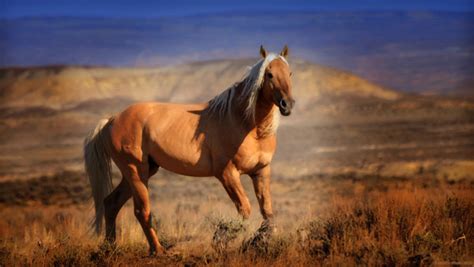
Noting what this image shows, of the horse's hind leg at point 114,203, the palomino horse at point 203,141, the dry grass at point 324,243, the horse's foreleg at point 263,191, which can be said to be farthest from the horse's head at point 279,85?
the horse's hind leg at point 114,203

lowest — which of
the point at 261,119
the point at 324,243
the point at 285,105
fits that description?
the point at 324,243

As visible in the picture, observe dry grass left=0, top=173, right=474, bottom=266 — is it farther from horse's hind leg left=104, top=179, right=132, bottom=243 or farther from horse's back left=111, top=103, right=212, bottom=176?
horse's back left=111, top=103, right=212, bottom=176

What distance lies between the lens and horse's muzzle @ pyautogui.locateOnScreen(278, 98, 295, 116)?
7.53 m

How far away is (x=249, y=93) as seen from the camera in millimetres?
8141

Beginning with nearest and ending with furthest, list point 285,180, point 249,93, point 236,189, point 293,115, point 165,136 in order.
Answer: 1. point 236,189
2. point 249,93
3. point 165,136
4. point 285,180
5. point 293,115

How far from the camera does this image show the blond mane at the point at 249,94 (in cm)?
798

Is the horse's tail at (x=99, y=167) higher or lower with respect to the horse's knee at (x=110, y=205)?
higher

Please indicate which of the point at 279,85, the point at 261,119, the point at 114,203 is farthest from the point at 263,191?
the point at 114,203

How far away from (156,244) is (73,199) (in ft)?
50.1

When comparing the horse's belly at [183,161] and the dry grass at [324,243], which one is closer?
the dry grass at [324,243]

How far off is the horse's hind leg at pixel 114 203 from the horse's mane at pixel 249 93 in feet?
5.50

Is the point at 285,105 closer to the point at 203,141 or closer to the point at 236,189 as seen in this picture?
the point at 236,189

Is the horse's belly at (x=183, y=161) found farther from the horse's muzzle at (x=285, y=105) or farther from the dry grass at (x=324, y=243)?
the horse's muzzle at (x=285, y=105)

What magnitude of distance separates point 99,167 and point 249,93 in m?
2.50
